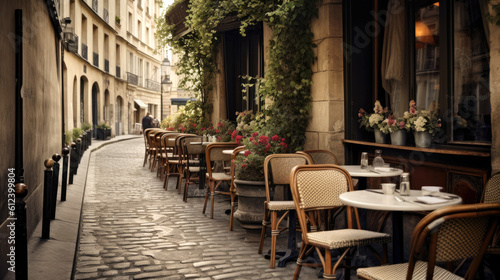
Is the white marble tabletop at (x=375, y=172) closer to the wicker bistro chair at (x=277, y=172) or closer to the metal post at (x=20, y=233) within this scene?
the wicker bistro chair at (x=277, y=172)

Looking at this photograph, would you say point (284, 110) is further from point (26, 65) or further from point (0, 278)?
point (0, 278)

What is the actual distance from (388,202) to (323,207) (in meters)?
0.71

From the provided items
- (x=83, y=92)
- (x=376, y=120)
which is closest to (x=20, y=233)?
(x=376, y=120)

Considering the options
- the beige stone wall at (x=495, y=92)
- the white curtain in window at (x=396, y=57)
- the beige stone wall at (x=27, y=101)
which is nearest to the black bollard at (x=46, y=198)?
the beige stone wall at (x=27, y=101)

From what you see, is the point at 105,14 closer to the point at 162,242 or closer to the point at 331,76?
the point at 331,76

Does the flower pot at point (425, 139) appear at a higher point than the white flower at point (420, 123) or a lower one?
lower

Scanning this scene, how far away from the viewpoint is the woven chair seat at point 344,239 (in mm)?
3290

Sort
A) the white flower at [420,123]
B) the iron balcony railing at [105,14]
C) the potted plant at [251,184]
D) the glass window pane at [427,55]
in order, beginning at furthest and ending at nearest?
the iron balcony railing at [105,14] → the potted plant at [251,184] → the glass window pane at [427,55] → the white flower at [420,123]

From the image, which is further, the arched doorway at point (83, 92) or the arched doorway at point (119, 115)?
the arched doorway at point (119, 115)

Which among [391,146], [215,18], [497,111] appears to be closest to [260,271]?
[391,146]

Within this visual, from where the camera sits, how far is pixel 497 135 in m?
3.76

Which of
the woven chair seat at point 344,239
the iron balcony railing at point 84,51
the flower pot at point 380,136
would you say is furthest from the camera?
the iron balcony railing at point 84,51

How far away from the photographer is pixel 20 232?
3068 millimetres

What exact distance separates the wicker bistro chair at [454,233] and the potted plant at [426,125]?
2.32m
